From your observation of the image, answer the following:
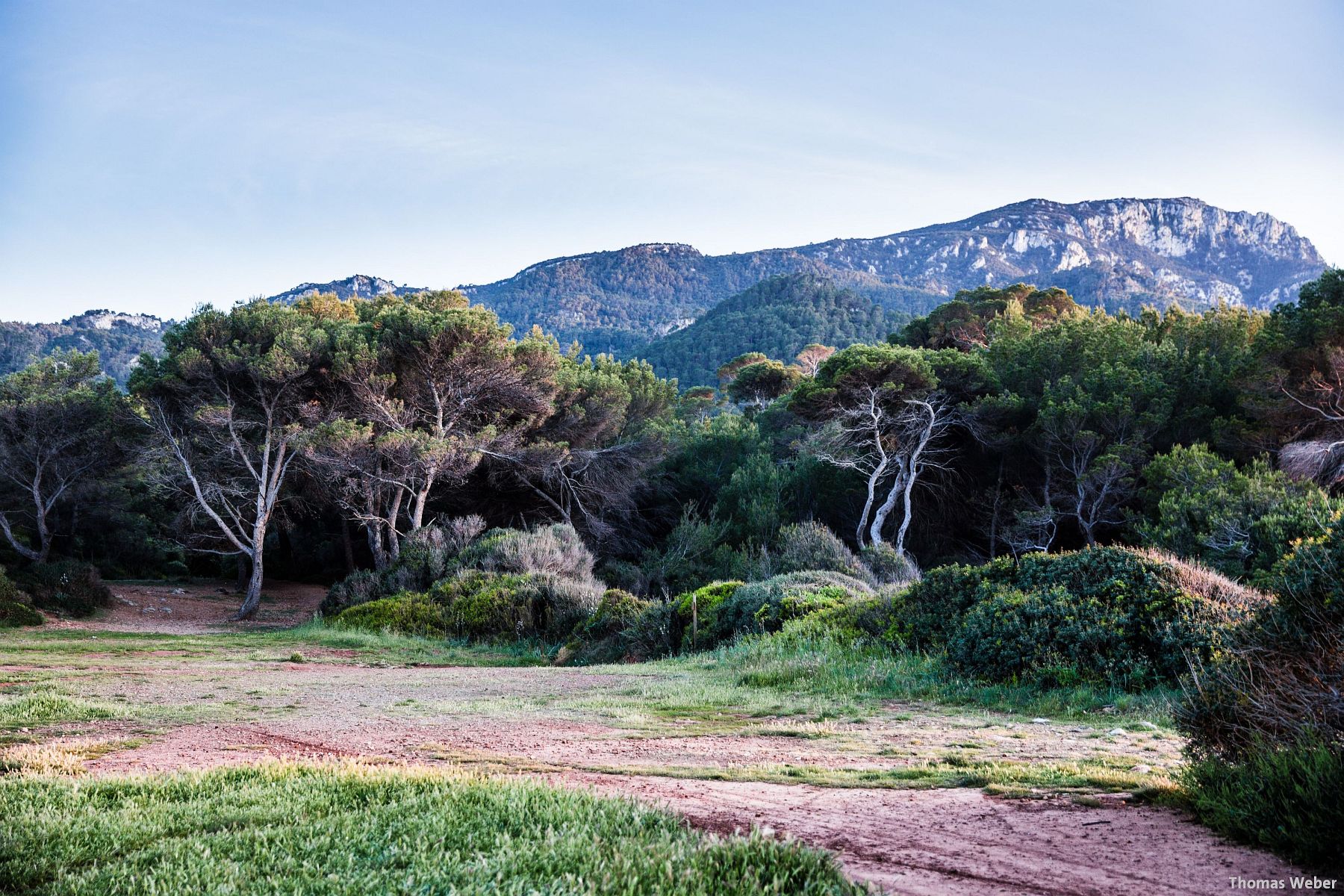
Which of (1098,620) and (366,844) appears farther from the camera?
(1098,620)

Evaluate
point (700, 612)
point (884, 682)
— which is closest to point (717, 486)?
point (700, 612)

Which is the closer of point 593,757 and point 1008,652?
point 593,757

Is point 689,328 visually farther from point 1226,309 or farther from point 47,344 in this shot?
point 47,344

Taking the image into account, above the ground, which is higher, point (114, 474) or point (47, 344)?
point (47, 344)

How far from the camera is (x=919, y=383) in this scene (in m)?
23.6

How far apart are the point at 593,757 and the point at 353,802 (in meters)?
2.28

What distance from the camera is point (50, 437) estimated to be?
25344mm

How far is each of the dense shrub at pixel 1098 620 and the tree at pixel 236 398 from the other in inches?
751

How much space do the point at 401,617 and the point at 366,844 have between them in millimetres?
15939

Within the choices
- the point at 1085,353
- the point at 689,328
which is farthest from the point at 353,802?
the point at 689,328

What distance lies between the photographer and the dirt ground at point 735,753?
11.1 feet

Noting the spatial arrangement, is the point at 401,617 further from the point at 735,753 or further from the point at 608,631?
the point at 735,753

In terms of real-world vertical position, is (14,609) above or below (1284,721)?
below

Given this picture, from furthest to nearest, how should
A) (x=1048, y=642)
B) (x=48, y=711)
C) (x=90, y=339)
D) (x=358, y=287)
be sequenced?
(x=358, y=287) < (x=90, y=339) < (x=1048, y=642) < (x=48, y=711)
